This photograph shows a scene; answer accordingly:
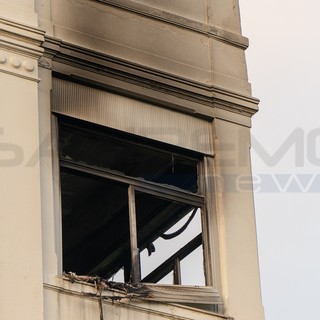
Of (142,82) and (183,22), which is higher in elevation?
(183,22)

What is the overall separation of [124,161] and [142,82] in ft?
3.25

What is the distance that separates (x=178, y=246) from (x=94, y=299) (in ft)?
6.74

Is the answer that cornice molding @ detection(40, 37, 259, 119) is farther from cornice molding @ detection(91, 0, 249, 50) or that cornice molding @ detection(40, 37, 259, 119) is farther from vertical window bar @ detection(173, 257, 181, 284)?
vertical window bar @ detection(173, 257, 181, 284)

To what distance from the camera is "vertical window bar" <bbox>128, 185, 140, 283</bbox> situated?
47.5 ft

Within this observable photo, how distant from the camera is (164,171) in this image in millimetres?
15562

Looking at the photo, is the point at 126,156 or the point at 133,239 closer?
the point at 133,239

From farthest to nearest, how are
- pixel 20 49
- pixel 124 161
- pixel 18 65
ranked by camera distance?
pixel 124 161, pixel 20 49, pixel 18 65

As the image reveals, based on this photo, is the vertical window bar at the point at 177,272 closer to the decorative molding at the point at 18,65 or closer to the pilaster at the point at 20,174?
the pilaster at the point at 20,174

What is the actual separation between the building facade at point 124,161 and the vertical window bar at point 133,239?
0.02 m

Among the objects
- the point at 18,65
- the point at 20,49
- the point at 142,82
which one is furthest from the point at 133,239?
the point at 20,49

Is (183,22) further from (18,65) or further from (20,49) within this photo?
(18,65)

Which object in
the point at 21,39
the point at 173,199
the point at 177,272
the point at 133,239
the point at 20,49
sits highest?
the point at 21,39

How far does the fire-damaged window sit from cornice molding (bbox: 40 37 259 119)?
1.73 ft

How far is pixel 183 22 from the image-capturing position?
1641 centimetres
